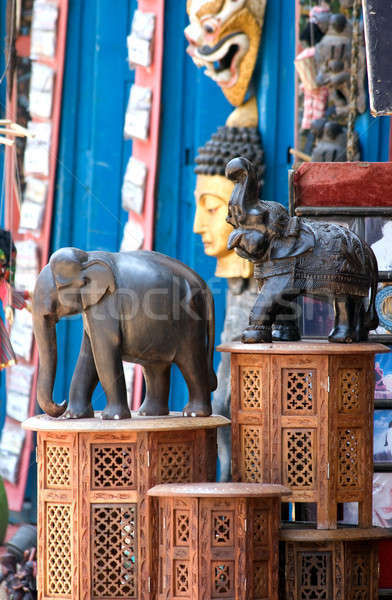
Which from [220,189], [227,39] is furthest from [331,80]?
[220,189]

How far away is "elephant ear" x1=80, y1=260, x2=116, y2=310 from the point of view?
4016 mm

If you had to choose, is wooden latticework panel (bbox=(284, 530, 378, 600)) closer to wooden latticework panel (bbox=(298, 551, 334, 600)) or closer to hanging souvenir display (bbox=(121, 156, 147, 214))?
wooden latticework panel (bbox=(298, 551, 334, 600))

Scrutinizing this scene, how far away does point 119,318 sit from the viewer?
403cm

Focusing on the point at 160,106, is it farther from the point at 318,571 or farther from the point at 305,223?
the point at 318,571

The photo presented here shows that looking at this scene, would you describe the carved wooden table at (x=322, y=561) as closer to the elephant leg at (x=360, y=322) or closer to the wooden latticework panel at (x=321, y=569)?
the wooden latticework panel at (x=321, y=569)

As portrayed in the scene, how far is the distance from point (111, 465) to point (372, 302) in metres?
1.13

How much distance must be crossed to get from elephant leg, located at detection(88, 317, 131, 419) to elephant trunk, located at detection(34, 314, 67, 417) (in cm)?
16

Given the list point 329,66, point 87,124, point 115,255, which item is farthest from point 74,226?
point 115,255

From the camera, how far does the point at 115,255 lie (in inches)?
163

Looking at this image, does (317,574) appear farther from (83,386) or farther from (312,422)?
(83,386)

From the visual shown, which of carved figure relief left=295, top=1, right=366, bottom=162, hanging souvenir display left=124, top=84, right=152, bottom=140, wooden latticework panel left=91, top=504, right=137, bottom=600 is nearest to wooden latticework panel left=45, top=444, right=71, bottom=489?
wooden latticework panel left=91, top=504, right=137, bottom=600

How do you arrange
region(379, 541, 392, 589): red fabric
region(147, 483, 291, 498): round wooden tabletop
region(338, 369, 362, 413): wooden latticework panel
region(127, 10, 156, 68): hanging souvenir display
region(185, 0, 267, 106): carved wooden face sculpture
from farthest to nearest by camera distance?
region(127, 10, 156, 68): hanging souvenir display
region(185, 0, 267, 106): carved wooden face sculpture
region(379, 541, 392, 589): red fabric
region(338, 369, 362, 413): wooden latticework panel
region(147, 483, 291, 498): round wooden tabletop

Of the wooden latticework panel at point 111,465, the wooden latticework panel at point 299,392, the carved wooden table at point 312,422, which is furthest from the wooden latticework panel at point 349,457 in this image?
the wooden latticework panel at point 111,465

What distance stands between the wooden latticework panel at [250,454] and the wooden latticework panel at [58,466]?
606 mm
